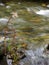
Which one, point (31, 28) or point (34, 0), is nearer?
point (31, 28)

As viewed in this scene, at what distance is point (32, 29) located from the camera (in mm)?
6672

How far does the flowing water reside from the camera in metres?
4.72

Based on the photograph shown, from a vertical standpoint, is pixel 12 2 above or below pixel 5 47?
below

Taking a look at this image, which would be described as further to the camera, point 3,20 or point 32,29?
point 3,20

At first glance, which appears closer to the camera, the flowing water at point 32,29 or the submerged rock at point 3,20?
the flowing water at point 32,29

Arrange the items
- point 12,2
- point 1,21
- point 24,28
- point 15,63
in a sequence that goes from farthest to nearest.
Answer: point 12,2 < point 1,21 < point 24,28 < point 15,63

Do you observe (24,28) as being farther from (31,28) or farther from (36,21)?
(36,21)

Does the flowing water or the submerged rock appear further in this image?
the submerged rock

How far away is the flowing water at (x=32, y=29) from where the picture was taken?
4723mm

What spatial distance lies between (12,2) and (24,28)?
460cm

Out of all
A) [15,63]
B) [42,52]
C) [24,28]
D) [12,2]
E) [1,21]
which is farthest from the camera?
[12,2]

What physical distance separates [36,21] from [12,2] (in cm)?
376

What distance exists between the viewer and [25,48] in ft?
16.5

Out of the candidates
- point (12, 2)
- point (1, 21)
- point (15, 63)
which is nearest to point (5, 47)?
point (15, 63)
